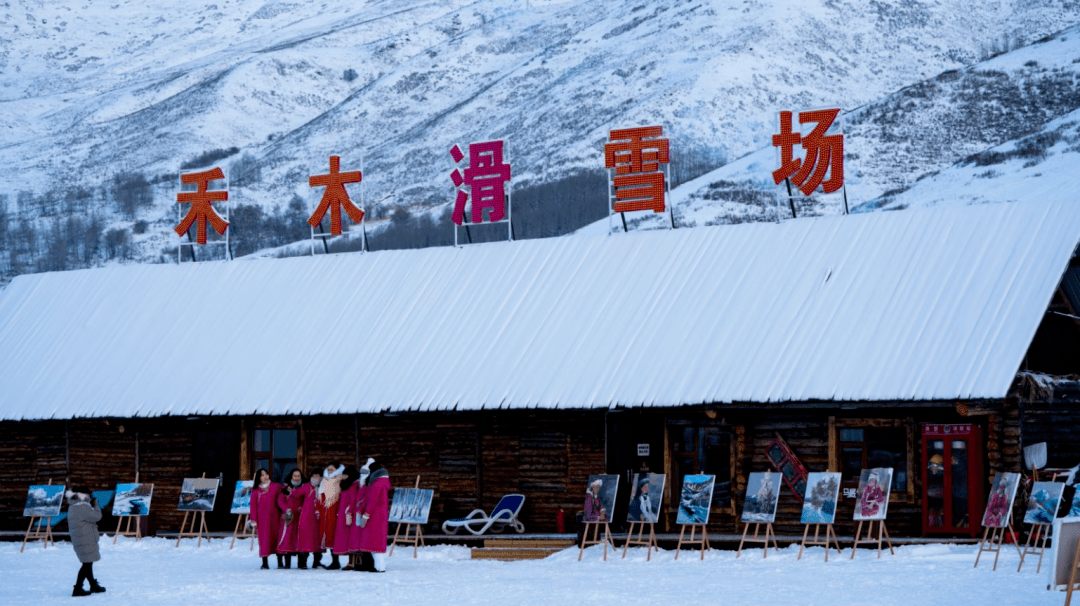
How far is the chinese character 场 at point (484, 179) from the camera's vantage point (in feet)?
102

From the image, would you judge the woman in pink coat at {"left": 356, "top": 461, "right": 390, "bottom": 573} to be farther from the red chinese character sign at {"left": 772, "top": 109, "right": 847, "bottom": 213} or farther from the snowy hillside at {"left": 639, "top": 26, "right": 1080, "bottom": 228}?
the snowy hillside at {"left": 639, "top": 26, "right": 1080, "bottom": 228}

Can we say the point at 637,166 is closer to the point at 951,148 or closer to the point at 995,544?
the point at 995,544

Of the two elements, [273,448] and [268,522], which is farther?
[273,448]

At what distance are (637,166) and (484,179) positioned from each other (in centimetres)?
305

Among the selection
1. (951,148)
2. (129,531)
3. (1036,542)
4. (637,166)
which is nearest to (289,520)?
(129,531)

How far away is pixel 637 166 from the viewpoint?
101ft

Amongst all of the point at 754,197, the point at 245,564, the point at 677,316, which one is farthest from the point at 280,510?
the point at 754,197

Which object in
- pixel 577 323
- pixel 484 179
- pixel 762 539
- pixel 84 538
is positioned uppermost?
pixel 484 179

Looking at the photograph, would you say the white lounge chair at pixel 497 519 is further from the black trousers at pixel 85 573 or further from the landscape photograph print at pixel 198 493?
the black trousers at pixel 85 573

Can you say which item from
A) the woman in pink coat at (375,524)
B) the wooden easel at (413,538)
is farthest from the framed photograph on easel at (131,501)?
the woman in pink coat at (375,524)

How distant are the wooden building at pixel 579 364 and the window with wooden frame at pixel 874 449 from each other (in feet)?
0.12

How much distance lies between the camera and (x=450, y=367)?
85.3ft

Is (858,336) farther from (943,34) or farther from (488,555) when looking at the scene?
(943,34)

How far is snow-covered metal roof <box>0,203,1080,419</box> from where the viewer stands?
917 inches
